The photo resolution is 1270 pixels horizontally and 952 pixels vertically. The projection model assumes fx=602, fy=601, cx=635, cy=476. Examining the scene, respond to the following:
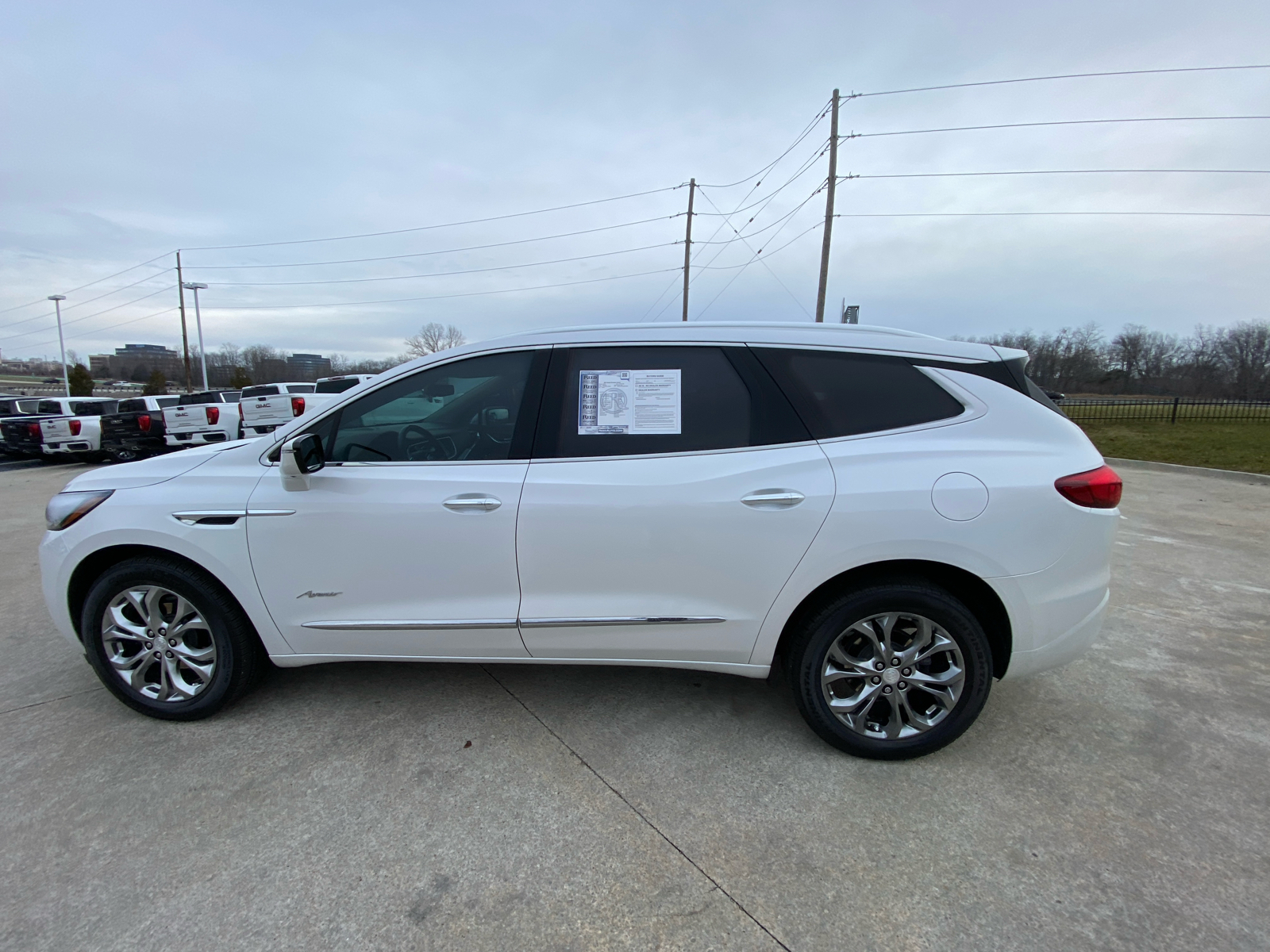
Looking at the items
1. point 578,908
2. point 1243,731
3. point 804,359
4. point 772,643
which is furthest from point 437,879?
point 1243,731

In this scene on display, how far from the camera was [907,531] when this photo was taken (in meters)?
2.30

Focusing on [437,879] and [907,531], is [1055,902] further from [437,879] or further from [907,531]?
[437,879]

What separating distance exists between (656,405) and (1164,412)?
2472cm

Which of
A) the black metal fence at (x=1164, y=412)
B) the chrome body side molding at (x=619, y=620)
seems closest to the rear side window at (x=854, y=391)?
the chrome body side molding at (x=619, y=620)

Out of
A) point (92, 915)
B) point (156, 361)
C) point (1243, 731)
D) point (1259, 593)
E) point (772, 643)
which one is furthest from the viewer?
point (156, 361)

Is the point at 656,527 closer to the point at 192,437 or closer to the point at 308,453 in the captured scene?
the point at 308,453

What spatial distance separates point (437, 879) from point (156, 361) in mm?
79535

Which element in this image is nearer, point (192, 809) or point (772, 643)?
point (192, 809)

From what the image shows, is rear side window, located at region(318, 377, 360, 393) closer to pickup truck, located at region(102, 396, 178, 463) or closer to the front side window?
pickup truck, located at region(102, 396, 178, 463)

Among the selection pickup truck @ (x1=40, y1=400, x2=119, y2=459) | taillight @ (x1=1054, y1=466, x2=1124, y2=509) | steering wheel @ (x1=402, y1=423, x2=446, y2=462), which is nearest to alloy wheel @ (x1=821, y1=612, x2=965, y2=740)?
taillight @ (x1=1054, y1=466, x2=1124, y2=509)

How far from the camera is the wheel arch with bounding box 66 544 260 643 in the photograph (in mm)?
2711

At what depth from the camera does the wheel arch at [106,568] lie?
271cm

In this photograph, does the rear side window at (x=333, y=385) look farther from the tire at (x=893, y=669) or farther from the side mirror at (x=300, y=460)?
the tire at (x=893, y=669)

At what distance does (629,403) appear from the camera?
2.55 meters
